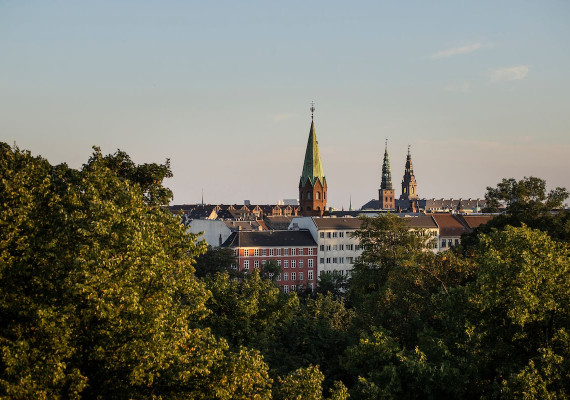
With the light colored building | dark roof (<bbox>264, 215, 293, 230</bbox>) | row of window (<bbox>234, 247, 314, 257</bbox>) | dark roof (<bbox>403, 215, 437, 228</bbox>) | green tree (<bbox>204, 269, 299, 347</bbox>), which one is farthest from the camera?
dark roof (<bbox>264, 215, 293, 230</bbox>)

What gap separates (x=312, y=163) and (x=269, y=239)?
33.9m

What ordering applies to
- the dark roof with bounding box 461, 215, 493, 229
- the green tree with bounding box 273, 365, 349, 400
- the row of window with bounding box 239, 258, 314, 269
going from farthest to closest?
the dark roof with bounding box 461, 215, 493, 229 < the row of window with bounding box 239, 258, 314, 269 < the green tree with bounding box 273, 365, 349, 400

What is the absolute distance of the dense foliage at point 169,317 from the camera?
20406 millimetres

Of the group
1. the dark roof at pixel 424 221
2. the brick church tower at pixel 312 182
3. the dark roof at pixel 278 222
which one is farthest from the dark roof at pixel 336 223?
the dark roof at pixel 278 222

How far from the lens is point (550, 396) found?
24.3 metres

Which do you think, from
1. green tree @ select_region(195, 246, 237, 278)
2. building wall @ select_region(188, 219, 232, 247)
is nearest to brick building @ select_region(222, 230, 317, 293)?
building wall @ select_region(188, 219, 232, 247)

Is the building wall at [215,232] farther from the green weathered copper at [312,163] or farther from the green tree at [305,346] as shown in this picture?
the green tree at [305,346]

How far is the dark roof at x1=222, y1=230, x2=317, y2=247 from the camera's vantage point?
118 metres

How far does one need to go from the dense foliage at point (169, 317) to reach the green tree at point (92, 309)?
0.16ft

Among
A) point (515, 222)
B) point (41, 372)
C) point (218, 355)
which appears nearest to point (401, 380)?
point (218, 355)

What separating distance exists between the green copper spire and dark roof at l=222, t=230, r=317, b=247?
27343 mm

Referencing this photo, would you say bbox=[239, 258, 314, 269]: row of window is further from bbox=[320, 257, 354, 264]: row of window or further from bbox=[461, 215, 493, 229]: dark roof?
bbox=[461, 215, 493, 229]: dark roof

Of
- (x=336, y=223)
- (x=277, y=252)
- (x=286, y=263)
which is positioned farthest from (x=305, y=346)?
(x=336, y=223)

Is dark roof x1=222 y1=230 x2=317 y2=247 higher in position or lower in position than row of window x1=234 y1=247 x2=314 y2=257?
higher
